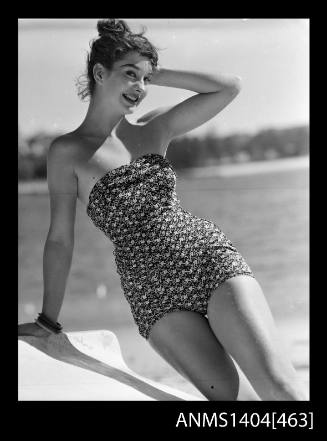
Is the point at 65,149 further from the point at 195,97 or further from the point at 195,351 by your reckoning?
the point at 195,351

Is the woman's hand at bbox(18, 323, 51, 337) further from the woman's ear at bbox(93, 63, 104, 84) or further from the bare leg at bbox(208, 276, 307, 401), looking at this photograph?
the woman's ear at bbox(93, 63, 104, 84)

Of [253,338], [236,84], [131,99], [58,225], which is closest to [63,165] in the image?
[58,225]

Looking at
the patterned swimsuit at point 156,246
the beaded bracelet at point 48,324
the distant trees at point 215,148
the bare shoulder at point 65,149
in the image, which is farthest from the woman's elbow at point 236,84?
the beaded bracelet at point 48,324

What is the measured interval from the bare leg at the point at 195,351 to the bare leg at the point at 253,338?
55mm

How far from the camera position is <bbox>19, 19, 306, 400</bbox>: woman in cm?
257

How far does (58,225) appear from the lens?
2793mm

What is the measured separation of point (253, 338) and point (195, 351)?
0.73 feet

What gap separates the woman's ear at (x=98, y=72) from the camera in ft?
9.13

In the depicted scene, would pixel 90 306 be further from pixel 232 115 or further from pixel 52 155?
pixel 232 115

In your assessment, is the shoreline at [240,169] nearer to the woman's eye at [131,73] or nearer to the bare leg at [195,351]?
the woman's eye at [131,73]

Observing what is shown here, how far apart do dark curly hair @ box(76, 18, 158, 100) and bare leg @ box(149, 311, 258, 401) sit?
99 cm

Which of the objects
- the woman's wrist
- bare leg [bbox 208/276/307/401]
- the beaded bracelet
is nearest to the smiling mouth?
the woman's wrist
